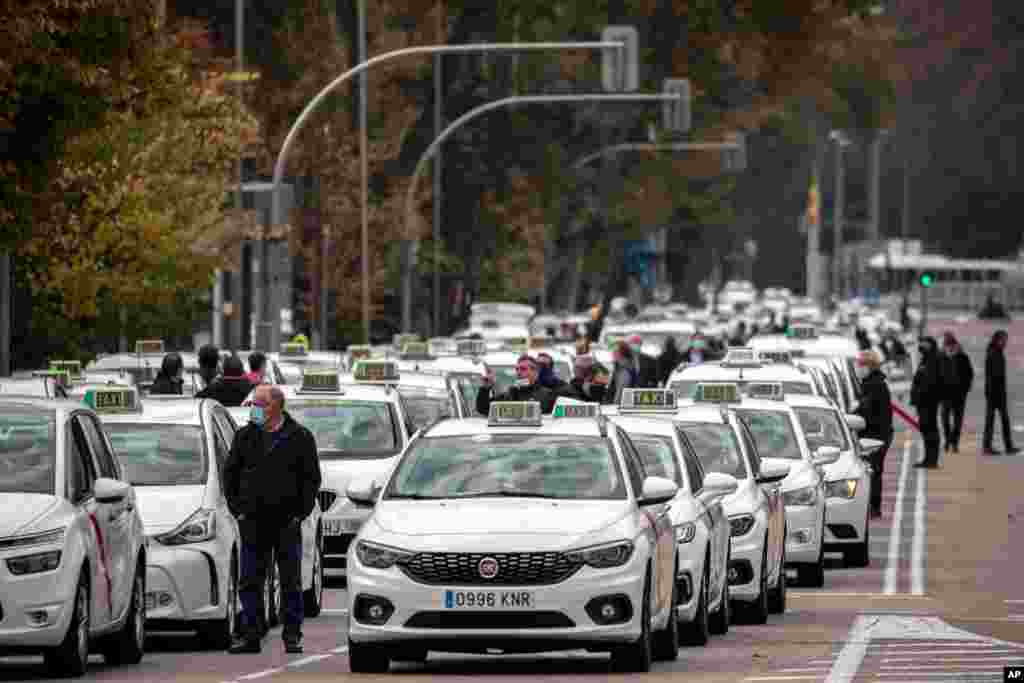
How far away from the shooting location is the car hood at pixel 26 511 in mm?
16375

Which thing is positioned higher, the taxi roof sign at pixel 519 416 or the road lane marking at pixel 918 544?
the taxi roof sign at pixel 519 416

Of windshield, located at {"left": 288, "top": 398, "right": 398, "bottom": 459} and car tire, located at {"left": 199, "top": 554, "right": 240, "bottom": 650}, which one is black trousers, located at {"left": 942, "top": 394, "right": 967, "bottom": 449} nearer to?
windshield, located at {"left": 288, "top": 398, "right": 398, "bottom": 459}

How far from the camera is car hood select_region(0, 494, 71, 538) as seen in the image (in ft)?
53.7

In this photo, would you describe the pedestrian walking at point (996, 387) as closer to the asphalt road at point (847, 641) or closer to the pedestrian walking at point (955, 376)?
the pedestrian walking at point (955, 376)

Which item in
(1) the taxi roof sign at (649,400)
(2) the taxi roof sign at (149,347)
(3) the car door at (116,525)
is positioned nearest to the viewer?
(3) the car door at (116,525)

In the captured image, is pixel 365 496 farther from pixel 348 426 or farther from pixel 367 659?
pixel 348 426

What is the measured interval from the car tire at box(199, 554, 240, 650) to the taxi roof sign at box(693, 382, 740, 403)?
22.7ft

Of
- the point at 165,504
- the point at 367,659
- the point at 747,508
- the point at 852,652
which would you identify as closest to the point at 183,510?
the point at 165,504

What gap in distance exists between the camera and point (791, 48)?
7506cm

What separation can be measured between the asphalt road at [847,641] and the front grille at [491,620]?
13.4 inches

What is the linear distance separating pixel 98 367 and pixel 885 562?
9269 millimetres

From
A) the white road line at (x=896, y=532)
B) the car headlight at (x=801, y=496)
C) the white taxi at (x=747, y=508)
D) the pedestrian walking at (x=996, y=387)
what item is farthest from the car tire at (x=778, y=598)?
the pedestrian walking at (x=996, y=387)

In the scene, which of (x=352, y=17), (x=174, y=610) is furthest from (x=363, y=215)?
(x=174, y=610)

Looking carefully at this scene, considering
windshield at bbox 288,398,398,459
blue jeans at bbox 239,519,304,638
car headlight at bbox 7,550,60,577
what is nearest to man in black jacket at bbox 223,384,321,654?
blue jeans at bbox 239,519,304,638
